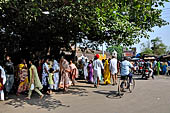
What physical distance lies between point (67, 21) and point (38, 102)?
3765 mm

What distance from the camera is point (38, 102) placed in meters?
6.97

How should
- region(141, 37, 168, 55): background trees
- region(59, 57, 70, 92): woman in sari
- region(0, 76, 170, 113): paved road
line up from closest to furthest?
region(0, 76, 170, 113): paved road → region(59, 57, 70, 92): woman in sari → region(141, 37, 168, 55): background trees

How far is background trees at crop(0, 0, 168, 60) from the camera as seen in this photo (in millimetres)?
6914

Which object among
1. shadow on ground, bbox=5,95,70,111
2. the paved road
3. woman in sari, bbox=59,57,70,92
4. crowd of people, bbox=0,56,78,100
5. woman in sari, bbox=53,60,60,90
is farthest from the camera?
woman in sari, bbox=59,57,70,92

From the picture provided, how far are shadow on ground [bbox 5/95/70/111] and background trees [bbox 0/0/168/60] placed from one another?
3.19 meters

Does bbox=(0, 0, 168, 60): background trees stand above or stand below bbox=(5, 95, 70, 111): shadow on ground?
above

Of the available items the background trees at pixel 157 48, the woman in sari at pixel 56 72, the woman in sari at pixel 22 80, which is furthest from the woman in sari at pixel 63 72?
the background trees at pixel 157 48

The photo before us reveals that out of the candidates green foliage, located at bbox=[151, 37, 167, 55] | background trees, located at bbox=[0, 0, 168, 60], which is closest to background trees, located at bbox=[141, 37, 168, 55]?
green foliage, located at bbox=[151, 37, 167, 55]

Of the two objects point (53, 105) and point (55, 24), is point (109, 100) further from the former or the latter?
point (55, 24)

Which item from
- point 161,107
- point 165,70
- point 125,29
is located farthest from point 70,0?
point 165,70

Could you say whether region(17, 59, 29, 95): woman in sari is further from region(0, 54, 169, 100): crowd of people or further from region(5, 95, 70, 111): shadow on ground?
region(5, 95, 70, 111): shadow on ground

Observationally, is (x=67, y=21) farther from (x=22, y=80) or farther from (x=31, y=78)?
(x=22, y=80)

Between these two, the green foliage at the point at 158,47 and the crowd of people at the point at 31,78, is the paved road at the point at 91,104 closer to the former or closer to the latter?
the crowd of people at the point at 31,78

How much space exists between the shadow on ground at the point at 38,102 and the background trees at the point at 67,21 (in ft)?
10.5
